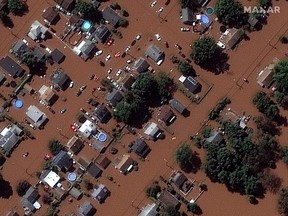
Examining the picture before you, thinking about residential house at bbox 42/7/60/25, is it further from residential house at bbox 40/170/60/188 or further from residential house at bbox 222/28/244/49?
residential house at bbox 222/28/244/49

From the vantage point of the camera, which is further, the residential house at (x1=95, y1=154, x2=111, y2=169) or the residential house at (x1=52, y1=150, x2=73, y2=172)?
the residential house at (x1=95, y1=154, x2=111, y2=169)

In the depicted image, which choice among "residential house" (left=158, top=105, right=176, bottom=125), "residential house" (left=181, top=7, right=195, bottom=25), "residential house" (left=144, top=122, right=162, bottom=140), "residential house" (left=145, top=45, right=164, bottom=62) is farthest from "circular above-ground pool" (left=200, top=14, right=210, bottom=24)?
"residential house" (left=144, top=122, right=162, bottom=140)

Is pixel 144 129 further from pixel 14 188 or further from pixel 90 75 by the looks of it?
pixel 14 188

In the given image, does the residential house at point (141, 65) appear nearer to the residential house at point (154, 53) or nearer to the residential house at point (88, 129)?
the residential house at point (154, 53)

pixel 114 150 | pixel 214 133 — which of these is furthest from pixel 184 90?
pixel 114 150

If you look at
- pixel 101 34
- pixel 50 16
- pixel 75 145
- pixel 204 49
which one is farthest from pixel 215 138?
pixel 50 16

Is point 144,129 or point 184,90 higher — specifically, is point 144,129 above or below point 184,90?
below
